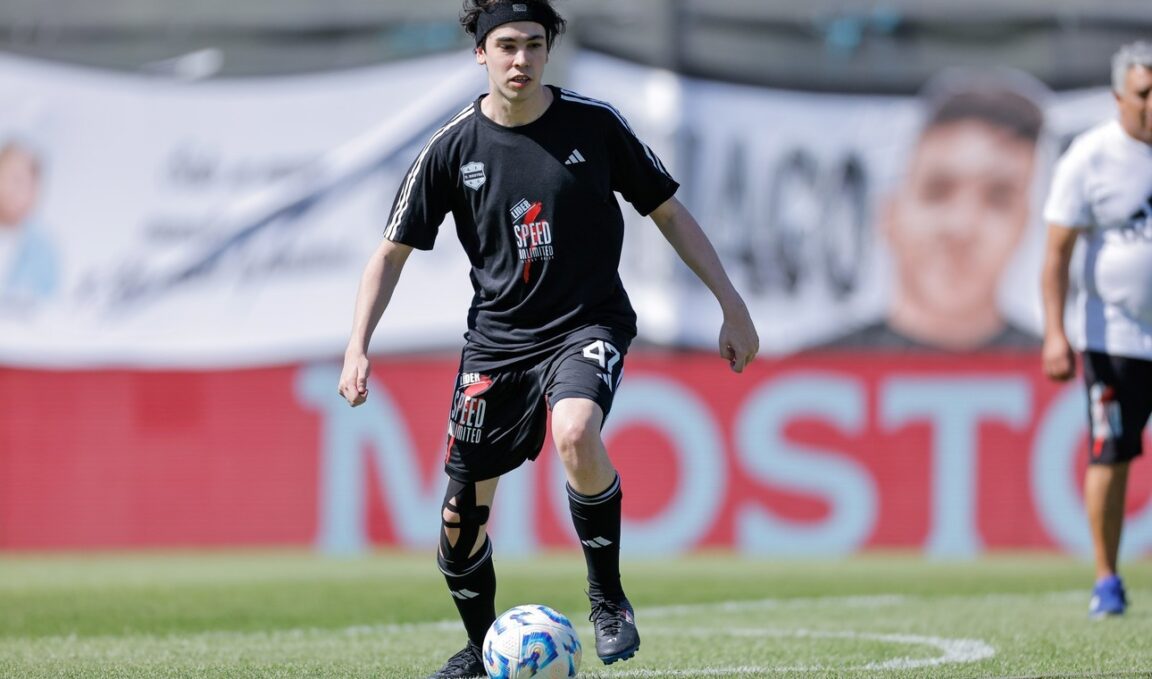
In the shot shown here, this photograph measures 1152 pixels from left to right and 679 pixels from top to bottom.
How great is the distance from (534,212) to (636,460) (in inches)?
316

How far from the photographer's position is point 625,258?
15328mm

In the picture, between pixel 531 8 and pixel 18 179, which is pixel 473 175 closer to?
pixel 531 8

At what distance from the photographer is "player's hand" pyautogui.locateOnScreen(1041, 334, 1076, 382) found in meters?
6.96

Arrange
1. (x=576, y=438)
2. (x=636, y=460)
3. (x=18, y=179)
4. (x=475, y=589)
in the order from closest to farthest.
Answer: (x=576, y=438) → (x=475, y=589) → (x=636, y=460) → (x=18, y=179)

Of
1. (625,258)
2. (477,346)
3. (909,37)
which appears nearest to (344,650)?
(477,346)

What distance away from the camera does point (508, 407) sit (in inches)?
206

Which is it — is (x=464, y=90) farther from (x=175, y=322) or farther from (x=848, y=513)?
(x=848, y=513)

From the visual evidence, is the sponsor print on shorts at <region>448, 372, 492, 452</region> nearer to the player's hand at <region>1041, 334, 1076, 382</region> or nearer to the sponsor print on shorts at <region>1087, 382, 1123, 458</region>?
the player's hand at <region>1041, 334, 1076, 382</region>

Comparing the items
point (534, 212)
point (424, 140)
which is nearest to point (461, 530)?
point (534, 212)

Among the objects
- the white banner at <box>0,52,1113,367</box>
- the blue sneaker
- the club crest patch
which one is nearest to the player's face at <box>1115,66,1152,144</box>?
the blue sneaker

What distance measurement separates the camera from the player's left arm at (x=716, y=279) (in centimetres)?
525

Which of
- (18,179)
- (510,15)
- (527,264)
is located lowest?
(527,264)

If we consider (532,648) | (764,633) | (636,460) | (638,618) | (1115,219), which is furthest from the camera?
(636,460)

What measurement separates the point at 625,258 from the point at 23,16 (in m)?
6.55
